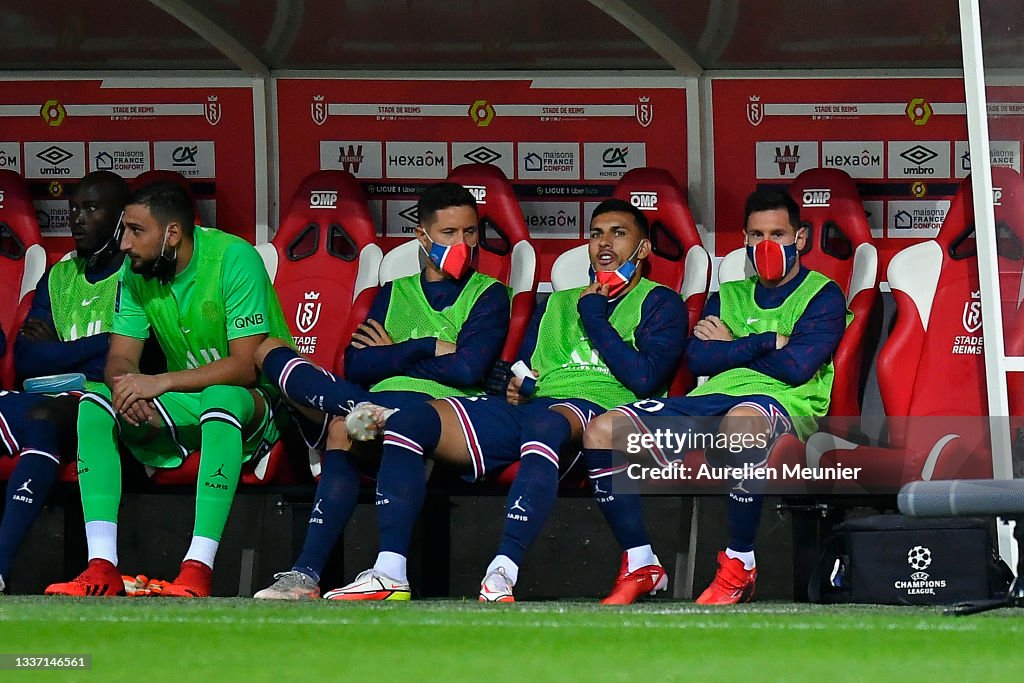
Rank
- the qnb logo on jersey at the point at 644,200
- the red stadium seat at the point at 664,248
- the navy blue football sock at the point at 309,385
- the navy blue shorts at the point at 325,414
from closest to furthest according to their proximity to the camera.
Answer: the navy blue football sock at the point at 309,385 < the navy blue shorts at the point at 325,414 < the red stadium seat at the point at 664,248 < the qnb logo on jersey at the point at 644,200

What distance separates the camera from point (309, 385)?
491 cm

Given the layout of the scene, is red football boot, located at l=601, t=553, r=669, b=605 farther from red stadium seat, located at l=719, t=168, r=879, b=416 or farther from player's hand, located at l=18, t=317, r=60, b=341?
player's hand, located at l=18, t=317, r=60, b=341

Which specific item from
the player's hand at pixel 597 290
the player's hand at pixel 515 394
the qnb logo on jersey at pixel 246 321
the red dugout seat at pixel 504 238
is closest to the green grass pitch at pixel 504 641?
the player's hand at pixel 515 394

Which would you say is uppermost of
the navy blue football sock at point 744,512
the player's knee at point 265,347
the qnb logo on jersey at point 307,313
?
the qnb logo on jersey at point 307,313

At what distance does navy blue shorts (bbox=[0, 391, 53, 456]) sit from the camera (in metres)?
5.05

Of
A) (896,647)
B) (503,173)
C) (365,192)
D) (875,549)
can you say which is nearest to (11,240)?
(365,192)

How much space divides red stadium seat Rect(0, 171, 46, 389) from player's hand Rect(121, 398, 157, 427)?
1.04m

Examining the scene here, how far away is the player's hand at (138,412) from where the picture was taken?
16.2ft

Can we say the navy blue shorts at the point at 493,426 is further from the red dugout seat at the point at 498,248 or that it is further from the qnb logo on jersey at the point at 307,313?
the qnb logo on jersey at the point at 307,313

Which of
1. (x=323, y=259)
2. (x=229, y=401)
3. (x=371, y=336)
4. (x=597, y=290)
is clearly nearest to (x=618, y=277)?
(x=597, y=290)

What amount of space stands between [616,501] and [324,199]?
1.80 meters

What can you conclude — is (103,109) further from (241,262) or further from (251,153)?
(241,262)

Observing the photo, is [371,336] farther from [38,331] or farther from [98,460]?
[38,331]

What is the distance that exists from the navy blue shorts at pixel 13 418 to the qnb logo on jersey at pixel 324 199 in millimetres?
1252
